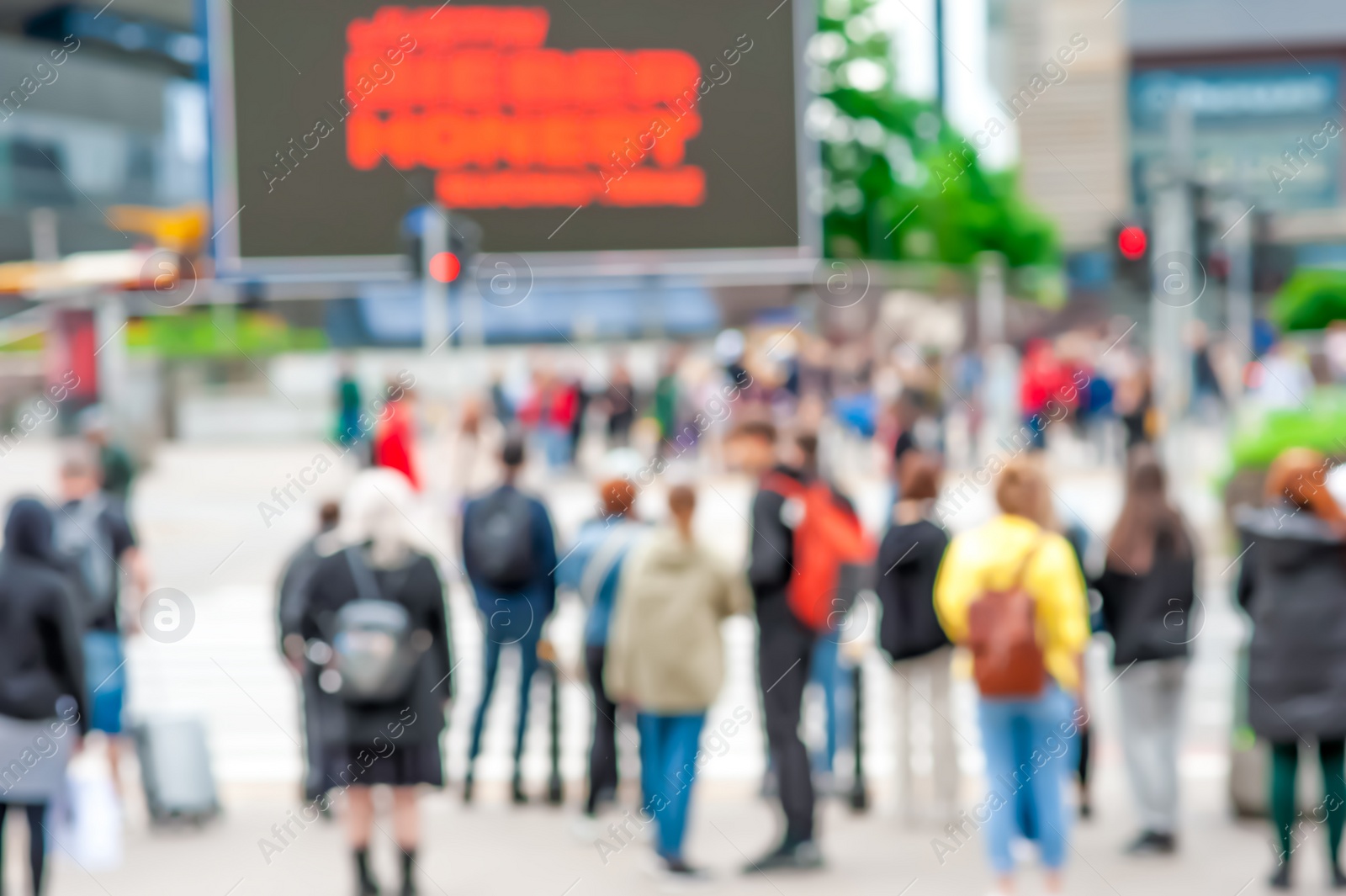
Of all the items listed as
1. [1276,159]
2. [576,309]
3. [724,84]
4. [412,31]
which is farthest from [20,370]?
[1276,159]

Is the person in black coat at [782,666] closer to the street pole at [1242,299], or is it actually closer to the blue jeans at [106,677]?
the blue jeans at [106,677]

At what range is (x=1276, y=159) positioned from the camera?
65250 mm

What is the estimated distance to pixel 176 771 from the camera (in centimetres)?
757

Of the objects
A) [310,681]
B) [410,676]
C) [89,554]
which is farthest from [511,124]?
[410,676]

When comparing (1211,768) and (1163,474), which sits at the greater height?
(1163,474)

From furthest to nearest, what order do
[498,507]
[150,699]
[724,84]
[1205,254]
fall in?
[724,84], [1205,254], [150,699], [498,507]

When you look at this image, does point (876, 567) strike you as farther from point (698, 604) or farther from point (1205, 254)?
point (1205, 254)

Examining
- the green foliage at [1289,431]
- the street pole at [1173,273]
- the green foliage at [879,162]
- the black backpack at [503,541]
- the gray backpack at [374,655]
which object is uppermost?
the green foliage at [879,162]

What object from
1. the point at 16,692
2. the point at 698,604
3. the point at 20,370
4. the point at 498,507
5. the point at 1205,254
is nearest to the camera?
the point at 16,692

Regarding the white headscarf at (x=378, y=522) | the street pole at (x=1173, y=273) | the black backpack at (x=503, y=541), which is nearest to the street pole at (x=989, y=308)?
the street pole at (x=1173, y=273)

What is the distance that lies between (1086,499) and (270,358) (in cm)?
1895

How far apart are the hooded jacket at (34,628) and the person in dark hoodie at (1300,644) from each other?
422cm

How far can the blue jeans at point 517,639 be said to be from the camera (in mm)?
7938

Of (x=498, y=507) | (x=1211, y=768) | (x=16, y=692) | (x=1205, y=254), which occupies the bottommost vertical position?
(x=1211, y=768)
